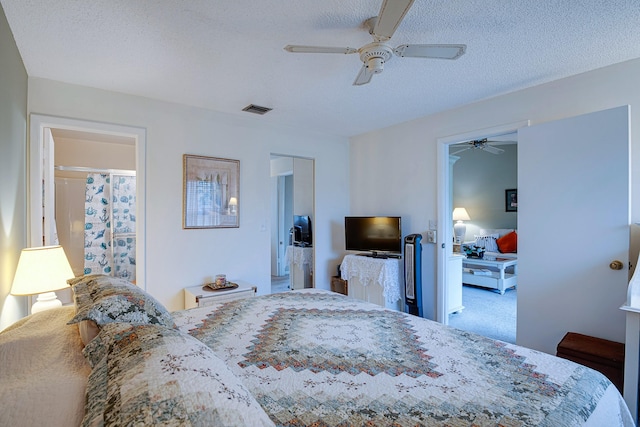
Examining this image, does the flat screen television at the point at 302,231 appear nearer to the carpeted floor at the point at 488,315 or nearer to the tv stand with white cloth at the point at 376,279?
the tv stand with white cloth at the point at 376,279

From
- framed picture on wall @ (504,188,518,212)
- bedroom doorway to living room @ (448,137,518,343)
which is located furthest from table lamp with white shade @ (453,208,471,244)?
framed picture on wall @ (504,188,518,212)

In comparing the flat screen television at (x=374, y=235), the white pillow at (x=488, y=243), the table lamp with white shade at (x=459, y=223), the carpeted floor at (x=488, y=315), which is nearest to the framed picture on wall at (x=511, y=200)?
the table lamp with white shade at (x=459, y=223)

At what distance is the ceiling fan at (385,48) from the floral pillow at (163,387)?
1.59 m

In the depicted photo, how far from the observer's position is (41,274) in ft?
6.40

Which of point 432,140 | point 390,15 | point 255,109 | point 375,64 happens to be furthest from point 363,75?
point 432,140

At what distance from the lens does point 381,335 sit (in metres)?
1.58

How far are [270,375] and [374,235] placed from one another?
2961mm

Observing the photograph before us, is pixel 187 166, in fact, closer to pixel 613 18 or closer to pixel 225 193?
pixel 225 193

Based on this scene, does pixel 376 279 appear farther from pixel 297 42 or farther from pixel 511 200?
pixel 511 200

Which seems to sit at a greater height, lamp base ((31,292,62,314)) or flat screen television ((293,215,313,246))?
flat screen television ((293,215,313,246))

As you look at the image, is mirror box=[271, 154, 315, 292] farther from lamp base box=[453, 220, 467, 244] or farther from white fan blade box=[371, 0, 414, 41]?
lamp base box=[453, 220, 467, 244]

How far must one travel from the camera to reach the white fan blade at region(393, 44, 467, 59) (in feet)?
5.83

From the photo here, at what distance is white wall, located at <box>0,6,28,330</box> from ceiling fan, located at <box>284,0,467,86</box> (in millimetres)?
1647

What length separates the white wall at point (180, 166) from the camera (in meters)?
2.85
